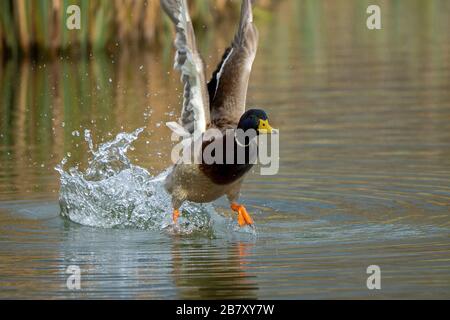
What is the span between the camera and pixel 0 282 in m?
7.93

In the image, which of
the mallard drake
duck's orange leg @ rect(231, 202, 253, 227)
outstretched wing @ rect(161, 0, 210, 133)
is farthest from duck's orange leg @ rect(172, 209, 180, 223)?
outstretched wing @ rect(161, 0, 210, 133)

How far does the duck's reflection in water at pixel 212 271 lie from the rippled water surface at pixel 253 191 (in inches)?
0.8

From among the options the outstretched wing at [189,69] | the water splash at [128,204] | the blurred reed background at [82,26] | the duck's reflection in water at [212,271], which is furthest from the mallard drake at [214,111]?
the blurred reed background at [82,26]

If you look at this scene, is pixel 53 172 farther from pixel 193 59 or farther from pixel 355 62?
pixel 355 62

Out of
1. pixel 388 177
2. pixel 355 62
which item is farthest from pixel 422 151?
pixel 355 62

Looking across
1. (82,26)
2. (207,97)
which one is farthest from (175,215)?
(82,26)

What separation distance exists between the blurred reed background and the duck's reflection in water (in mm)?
11027

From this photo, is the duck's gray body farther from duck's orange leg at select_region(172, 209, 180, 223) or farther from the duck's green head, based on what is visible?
the duck's green head

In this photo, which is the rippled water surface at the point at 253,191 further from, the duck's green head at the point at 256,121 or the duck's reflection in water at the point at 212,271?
the duck's green head at the point at 256,121

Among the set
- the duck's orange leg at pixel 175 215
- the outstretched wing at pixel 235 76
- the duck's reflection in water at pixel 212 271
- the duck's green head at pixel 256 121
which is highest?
the outstretched wing at pixel 235 76

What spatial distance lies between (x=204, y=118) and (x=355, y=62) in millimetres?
10637

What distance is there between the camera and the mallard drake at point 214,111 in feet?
30.4

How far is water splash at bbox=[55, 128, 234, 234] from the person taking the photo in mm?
10008

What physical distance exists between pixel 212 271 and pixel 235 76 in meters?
2.67
